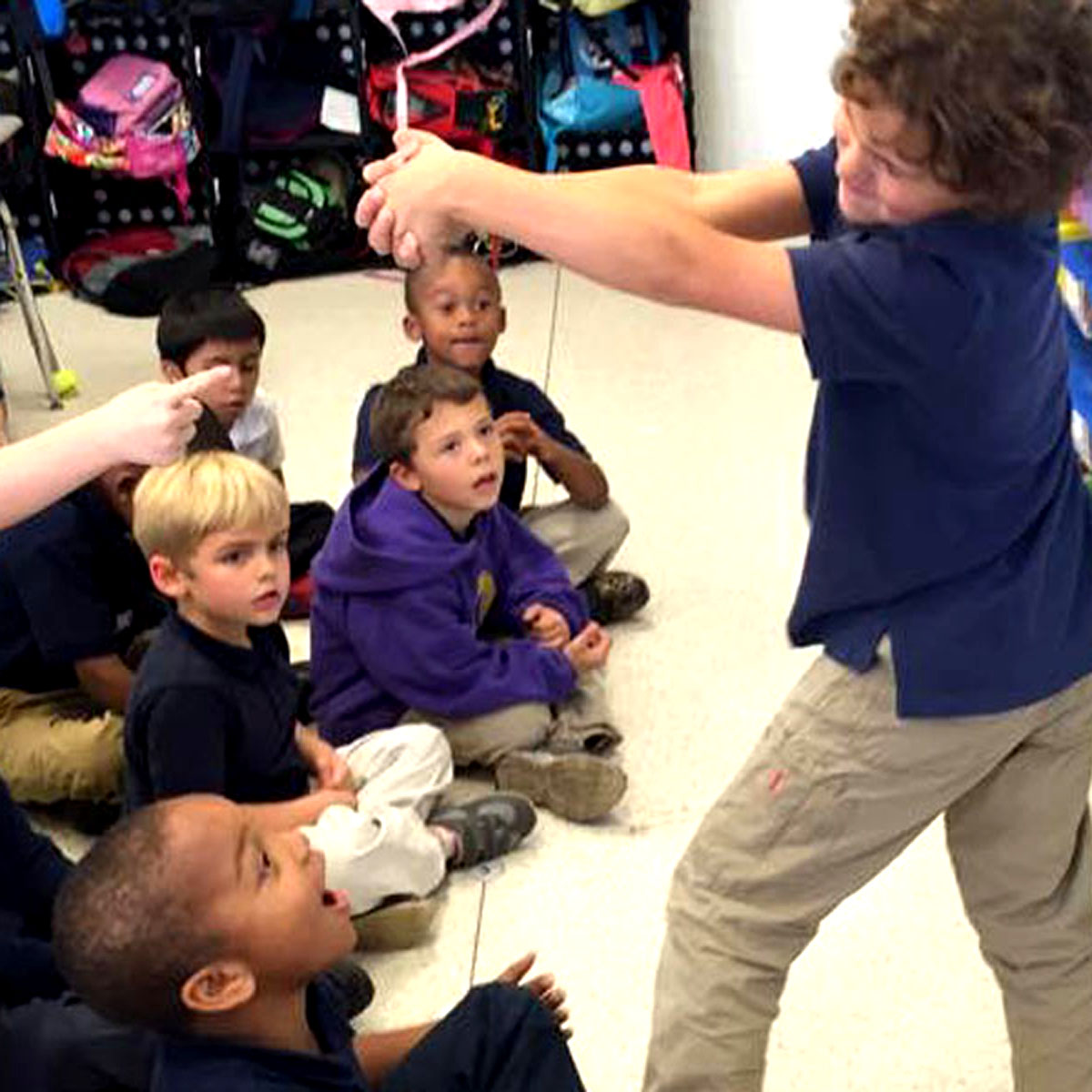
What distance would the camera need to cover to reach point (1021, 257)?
1295mm

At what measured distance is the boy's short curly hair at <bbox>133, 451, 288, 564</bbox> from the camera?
2027 millimetres

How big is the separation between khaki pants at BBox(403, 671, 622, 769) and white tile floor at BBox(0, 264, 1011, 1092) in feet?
0.28

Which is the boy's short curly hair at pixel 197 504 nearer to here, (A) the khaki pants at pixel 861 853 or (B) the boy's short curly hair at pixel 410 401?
(B) the boy's short curly hair at pixel 410 401

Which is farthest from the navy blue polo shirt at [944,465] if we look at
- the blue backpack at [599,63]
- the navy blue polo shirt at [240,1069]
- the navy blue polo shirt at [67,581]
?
the blue backpack at [599,63]

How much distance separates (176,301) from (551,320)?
1.59 m

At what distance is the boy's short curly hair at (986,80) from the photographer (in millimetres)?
1187

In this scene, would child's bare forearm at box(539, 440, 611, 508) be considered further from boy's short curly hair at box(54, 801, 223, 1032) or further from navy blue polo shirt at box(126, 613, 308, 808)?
A: boy's short curly hair at box(54, 801, 223, 1032)

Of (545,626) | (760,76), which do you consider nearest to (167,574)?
(545,626)

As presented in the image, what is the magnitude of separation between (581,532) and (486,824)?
71cm

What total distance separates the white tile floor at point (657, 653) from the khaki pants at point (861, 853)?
0.31 metres

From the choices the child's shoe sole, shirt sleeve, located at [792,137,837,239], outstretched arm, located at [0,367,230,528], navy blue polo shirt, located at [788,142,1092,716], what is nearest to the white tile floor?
the child's shoe sole

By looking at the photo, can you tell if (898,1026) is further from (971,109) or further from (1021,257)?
(971,109)

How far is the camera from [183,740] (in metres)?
1.95

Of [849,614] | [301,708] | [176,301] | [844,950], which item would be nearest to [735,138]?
[176,301]
